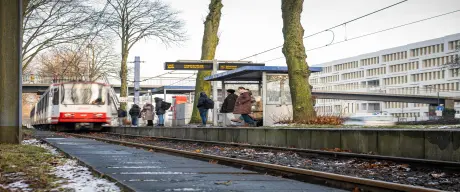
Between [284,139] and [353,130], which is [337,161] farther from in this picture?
[284,139]

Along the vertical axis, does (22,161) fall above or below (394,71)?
below

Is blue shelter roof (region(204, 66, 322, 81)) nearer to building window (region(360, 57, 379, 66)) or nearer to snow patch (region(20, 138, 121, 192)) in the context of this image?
snow patch (region(20, 138, 121, 192))

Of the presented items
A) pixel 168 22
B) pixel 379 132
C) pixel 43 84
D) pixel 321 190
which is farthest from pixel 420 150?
pixel 43 84

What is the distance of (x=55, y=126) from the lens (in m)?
36.1

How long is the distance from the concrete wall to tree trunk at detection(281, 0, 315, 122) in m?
2.60

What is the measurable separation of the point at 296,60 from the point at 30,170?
14.2 meters

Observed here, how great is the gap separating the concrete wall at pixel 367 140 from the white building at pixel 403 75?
274ft

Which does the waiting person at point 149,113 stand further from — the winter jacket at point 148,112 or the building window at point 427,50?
the building window at point 427,50

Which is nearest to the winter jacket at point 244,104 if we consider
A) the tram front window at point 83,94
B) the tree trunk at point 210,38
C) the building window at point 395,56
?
the tree trunk at point 210,38

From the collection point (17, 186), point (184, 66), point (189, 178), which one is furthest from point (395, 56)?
point (17, 186)

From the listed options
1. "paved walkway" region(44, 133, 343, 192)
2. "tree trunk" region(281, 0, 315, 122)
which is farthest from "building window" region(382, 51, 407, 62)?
"paved walkway" region(44, 133, 343, 192)

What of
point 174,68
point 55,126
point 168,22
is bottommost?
point 55,126

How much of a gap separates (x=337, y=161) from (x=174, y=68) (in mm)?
17246

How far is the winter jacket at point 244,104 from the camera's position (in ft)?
71.4
